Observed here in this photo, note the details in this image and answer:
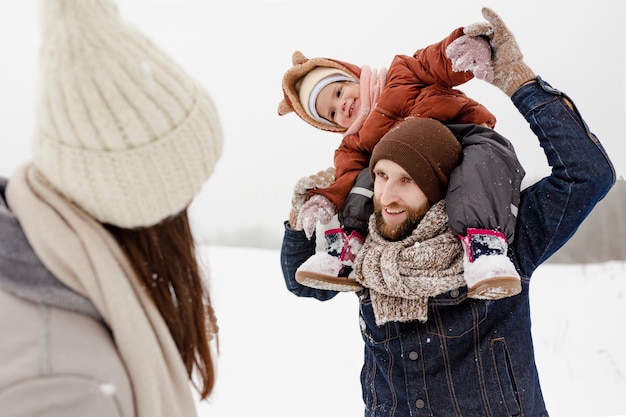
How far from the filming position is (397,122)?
182cm

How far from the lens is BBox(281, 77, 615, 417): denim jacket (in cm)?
139

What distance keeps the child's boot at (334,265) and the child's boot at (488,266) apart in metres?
0.43

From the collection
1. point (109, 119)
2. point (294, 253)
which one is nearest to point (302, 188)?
point (294, 253)

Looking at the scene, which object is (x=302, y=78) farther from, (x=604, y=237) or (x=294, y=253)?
(x=604, y=237)

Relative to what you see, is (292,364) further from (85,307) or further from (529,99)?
(85,307)

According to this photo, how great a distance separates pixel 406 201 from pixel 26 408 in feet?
3.85

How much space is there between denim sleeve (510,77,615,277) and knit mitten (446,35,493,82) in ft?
0.40

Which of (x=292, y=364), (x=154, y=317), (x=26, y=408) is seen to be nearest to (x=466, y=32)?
(x=154, y=317)

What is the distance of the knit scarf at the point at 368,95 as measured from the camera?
202 cm

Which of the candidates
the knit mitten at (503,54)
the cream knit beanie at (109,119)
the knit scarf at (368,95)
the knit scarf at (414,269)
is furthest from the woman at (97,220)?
the knit scarf at (368,95)

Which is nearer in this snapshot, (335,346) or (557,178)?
(557,178)

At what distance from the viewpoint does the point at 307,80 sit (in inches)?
91.0

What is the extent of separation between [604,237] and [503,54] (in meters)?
6.61

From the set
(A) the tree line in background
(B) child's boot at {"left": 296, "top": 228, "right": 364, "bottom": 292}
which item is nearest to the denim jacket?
(B) child's boot at {"left": 296, "top": 228, "right": 364, "bottom": 292}
